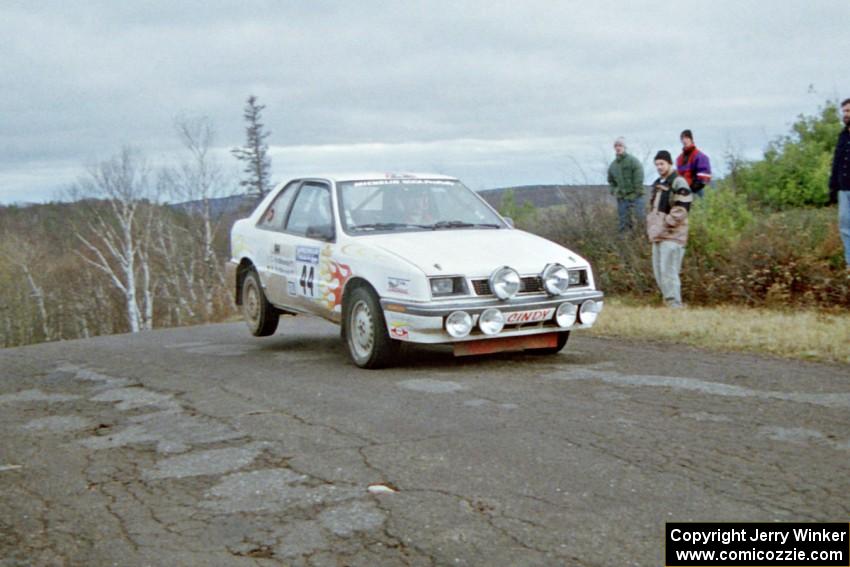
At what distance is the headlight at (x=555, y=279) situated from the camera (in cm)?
770

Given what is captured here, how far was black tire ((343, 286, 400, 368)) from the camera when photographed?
770 centimetres

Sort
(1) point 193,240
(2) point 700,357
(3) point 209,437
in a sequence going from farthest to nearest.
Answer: (1) point 193,240
(2) point 700,357
(3) point 209,437

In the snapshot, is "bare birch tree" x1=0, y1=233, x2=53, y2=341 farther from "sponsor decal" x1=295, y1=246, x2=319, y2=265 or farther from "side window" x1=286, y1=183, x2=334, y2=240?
"sponsor decal" x1=295, y1=246, x2=319, y2=265

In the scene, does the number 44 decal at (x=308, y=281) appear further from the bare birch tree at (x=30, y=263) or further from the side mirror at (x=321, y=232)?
the bare birch tree at (x=30, y=263)

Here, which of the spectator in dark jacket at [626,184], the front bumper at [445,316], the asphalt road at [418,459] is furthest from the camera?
the spectator in dark jacket at [626,184]

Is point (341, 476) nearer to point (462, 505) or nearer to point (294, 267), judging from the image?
point (462, 505)

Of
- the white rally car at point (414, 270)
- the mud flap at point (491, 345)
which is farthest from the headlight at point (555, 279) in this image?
the mud flap at point (491, 345)

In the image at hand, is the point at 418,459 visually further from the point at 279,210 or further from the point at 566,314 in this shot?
the point at 279,210

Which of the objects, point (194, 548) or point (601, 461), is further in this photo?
point (601, 461)

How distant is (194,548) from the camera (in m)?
3.74

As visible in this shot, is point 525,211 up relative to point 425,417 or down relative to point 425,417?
up

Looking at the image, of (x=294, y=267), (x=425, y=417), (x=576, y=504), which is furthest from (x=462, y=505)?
(x=294, y=267)

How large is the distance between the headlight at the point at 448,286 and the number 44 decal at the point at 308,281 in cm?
167

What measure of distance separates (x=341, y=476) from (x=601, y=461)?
1.26 metres
